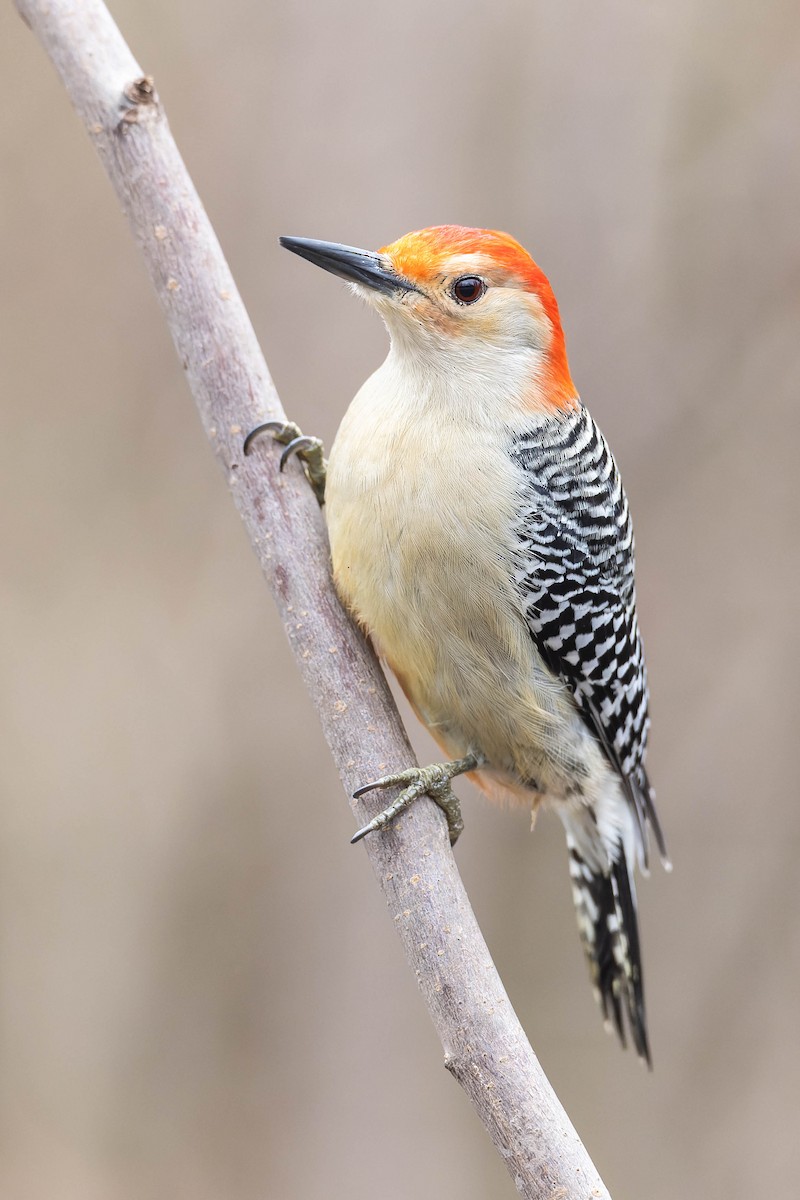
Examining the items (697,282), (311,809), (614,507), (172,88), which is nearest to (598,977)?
(311,809)

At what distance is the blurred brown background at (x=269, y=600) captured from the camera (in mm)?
5078

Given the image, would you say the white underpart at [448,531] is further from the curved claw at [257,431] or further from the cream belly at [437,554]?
the curved claw at [257,431]

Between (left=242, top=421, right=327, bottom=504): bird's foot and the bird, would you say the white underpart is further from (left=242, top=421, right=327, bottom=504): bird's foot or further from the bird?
(left=242, top=421, right=327, bottom=504): bird's foot

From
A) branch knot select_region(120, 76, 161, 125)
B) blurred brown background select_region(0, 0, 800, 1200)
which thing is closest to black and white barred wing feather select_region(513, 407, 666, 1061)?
blurred brown background select_region(0, 0, 800, 1200)

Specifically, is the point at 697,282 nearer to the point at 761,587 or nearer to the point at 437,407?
the point at 761,587

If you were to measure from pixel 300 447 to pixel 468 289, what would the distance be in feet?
2.22

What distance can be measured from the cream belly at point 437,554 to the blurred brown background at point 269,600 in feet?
5.80

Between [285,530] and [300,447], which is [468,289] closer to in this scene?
[300,447]

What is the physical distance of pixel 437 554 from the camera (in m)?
3.11

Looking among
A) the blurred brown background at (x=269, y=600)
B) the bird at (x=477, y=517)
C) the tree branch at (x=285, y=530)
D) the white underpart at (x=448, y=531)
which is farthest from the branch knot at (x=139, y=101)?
the blurred brown background at (x=269, y=600)

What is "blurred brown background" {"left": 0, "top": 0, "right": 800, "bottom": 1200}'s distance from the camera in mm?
5078

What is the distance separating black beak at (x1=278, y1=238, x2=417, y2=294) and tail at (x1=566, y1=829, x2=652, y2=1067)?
2.12 meters

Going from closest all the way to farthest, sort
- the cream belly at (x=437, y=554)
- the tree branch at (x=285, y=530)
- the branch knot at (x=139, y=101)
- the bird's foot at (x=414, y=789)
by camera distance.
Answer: the tree branch at (x=285, y=530) → the bird's foot at (x=414, y=789) → the branch knot at (x=139, y=101) → the cream belly at (x=437, y=554)

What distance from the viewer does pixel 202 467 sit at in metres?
5.15
